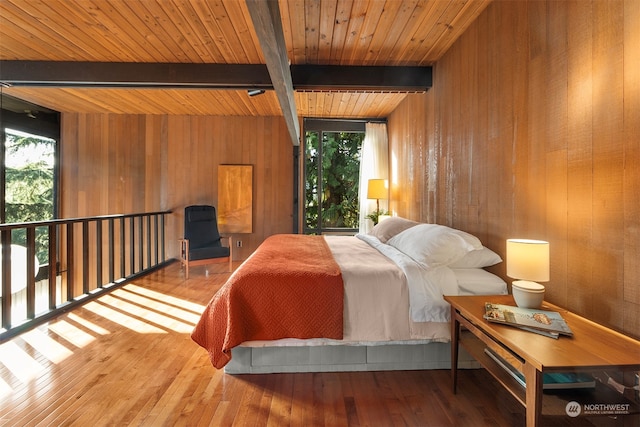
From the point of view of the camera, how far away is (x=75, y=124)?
5.30m

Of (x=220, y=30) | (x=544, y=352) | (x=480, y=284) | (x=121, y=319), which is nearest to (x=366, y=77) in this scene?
(x=220, y=30)

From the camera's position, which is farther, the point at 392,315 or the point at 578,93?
the point at 392,315

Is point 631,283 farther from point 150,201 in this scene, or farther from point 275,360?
point 150,201

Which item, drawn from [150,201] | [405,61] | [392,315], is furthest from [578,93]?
[150,201]

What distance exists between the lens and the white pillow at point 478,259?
7.21 feet

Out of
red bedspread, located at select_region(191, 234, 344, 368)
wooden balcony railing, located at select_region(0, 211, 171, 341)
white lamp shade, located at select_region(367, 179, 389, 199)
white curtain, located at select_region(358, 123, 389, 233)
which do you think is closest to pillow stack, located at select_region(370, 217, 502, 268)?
red bedspread, located at select_region(191, 234, 344, 368)

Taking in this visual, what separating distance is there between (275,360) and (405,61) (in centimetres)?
311

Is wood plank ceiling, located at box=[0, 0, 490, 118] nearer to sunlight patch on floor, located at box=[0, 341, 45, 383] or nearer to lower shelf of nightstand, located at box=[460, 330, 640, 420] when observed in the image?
lower shelf of nightstand, located at box=[460, 330, 640, 420]

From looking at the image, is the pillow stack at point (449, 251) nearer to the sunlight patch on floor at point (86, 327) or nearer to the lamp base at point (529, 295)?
the lamp base at point (529, 295)

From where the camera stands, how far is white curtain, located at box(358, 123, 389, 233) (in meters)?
5.22

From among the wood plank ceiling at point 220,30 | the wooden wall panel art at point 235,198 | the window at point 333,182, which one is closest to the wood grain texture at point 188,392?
the wood plank ceiling at point 220,30

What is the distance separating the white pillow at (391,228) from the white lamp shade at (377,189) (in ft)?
Answer: 4.18

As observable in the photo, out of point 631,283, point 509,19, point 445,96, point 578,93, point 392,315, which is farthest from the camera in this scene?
point 445,96

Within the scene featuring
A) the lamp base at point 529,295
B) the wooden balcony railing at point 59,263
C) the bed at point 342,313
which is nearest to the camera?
the lamp base at point 529,295
